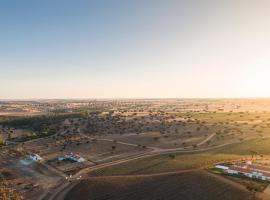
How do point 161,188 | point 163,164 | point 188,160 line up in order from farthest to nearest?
point 188,160
point 163,164
point 161,188

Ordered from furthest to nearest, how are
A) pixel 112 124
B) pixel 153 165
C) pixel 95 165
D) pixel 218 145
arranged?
pixel 112 124, pixel 218 145, pixel 95 165, pixel 153 165

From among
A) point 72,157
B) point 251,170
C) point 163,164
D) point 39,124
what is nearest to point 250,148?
point 251,170

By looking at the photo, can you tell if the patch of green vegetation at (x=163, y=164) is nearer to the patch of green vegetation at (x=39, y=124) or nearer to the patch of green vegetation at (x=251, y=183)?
the patch of green vegetation at (x=251, y=183)

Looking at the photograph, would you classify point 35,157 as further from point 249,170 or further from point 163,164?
point 249,170

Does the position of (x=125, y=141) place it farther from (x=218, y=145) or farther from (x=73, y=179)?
(x=73, y=179)

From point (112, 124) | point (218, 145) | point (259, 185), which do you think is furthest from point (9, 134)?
point (259, 185)

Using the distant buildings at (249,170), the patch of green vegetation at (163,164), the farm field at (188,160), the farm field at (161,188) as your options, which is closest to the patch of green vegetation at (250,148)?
the farm field at (188,160)

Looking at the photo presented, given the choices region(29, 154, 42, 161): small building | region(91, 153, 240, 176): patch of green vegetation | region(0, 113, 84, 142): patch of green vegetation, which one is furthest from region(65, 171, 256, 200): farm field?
region(0, 113, 84, 142): patch of green vegetation

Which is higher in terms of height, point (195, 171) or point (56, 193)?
point (195, 171)
